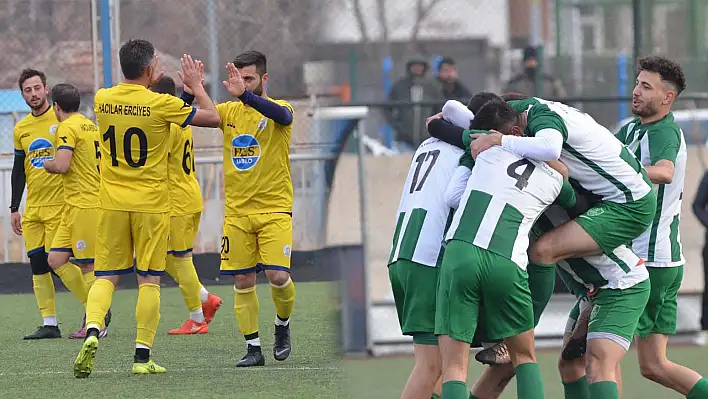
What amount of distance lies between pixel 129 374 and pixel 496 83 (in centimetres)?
610

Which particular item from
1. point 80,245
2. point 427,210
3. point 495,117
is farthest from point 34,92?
point 495,117

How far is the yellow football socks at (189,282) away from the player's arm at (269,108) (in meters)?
1.95

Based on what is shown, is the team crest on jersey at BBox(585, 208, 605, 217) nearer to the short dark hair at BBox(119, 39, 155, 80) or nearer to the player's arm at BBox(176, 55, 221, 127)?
the player's arm at BBox(176, 55, 221, 127)

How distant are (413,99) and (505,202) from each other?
4698 mm

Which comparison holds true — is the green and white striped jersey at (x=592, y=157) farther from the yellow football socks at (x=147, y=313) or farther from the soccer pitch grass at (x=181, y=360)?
the yellow football socks at (x=147, y=313)

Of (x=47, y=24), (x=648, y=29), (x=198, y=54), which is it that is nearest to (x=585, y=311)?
(x=648, y=29)

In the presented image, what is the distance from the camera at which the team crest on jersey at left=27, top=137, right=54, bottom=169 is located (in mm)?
9047

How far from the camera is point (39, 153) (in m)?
9.09

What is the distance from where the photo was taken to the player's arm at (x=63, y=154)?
8.57 m

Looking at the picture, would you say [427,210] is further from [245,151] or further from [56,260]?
[56,260]

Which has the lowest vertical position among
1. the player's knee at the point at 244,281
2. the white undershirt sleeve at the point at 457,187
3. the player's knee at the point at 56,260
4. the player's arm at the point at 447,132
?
the player's knee at the point at 56,260

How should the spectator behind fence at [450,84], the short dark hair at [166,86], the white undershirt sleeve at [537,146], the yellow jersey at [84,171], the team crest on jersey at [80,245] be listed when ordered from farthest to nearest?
the spectator behind fence at [450,84], the team crest on jersey at [80,245], the yellow jersey at [84,171], the short dark hair at [166,86], the white undershirt sleeve at [537,146]

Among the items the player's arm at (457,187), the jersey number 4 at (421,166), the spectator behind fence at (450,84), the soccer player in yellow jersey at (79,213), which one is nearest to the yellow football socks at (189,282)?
the soccer player in yellow jersey at (79,213)

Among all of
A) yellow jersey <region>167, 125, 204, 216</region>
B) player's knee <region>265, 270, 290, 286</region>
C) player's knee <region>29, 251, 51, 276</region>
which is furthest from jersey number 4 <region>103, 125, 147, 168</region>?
player's knee <region>29, 251, 51, 276</region>
